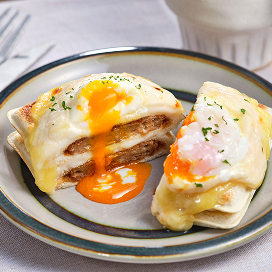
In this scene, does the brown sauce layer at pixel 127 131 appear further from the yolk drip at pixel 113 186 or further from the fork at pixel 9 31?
the fork at pixel 9 31

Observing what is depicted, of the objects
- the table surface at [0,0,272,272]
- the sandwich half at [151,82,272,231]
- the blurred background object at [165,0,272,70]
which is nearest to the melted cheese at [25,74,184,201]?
the sandwich half at [151,82,272,231]

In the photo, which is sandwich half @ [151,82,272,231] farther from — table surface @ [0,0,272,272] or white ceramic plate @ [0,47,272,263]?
table surface @ [0,0,272,272]

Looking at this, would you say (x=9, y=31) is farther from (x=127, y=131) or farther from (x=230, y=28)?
(x=230, y=28)

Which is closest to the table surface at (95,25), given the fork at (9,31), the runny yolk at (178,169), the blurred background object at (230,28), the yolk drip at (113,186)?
the fork at (9,31)

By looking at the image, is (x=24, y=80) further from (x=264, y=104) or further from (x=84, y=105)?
(x=264, y=104)

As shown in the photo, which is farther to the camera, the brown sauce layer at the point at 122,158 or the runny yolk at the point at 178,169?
the brown sauce layer at the point at 122,158

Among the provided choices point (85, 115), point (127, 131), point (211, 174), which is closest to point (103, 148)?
point (127, 131)
